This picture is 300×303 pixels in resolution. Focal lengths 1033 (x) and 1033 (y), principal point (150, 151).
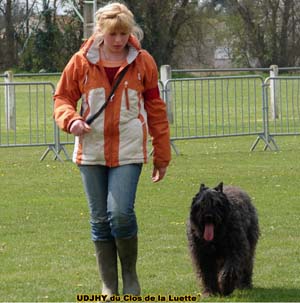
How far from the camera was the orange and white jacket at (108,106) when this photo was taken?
696 centimetres

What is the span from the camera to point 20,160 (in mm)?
18703

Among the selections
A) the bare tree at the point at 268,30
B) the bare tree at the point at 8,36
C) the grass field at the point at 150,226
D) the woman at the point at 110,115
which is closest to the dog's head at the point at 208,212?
the grass field at the point at 150,226

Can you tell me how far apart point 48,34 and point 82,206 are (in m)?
42.2

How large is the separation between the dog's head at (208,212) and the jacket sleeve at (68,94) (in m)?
A: 1.20

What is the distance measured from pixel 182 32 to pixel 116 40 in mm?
48323

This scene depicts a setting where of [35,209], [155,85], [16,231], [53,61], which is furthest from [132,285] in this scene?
[53,61]

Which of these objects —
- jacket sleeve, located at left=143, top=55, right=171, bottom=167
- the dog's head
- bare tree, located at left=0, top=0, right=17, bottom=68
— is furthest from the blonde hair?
bare tree, located at left=0, top=0, right=17, bottom=68

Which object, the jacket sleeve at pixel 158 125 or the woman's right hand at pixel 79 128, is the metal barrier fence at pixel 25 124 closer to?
the jacket sleeve at pixel 158 125

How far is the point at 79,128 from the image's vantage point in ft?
22.2

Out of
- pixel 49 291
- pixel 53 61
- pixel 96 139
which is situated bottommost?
pixel 49 291

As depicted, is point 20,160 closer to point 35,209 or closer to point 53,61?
point 35,209

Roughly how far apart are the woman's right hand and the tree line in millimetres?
45485

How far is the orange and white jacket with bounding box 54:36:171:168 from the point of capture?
22.9 feet

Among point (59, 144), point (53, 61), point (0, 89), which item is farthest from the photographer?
point (53, 61)
